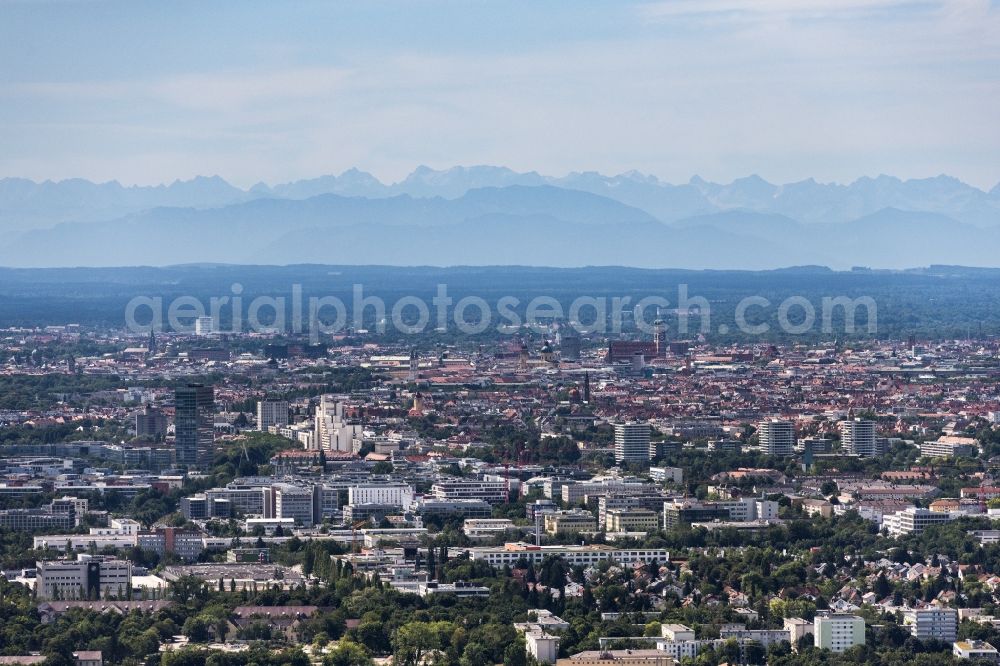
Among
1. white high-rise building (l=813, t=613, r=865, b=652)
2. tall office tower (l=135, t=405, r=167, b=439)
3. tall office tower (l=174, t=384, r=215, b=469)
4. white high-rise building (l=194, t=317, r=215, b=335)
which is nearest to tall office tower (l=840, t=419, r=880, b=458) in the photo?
tall office tower (l=174, t=384, r=215, b=469)

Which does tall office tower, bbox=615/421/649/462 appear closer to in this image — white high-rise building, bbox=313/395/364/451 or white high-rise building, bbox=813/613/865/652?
white high-rise building, bbox=313/395/364/451

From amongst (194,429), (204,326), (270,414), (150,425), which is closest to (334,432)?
(194,429)

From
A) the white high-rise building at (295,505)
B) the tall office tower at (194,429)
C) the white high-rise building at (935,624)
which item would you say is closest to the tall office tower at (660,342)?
the tall office tower at (194,429)

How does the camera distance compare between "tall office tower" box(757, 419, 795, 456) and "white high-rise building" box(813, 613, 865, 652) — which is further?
"tall office tower" box(757, 419, 795, 456)

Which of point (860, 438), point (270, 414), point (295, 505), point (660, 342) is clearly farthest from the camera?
point (660, 342)

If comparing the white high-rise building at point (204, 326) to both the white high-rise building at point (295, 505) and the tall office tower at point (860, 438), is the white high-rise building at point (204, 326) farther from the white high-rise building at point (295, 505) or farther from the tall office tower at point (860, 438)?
the white high-rise building at point (295, 505)

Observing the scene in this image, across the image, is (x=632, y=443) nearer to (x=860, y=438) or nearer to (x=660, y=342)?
(x=860, y=438)
